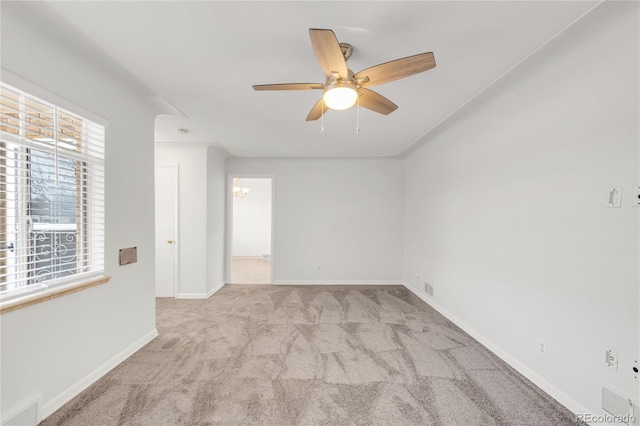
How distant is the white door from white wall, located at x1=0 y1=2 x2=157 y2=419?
1.58m

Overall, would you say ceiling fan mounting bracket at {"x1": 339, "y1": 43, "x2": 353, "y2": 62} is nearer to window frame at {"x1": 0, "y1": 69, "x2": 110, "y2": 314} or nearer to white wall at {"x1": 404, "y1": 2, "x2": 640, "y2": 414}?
white wall at {"x1": 404, "y1": 2, "x2": 640, "y2": 414}

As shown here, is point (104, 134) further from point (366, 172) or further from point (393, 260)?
point (393, 260)

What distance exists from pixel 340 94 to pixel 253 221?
681cm

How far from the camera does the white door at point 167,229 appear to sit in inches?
165

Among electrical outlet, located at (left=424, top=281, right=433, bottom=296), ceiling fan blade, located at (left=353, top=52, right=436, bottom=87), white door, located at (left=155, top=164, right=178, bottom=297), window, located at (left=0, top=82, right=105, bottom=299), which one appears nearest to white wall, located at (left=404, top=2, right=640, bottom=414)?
electrical outlet, located at (left=424, top=281, right=433, bottom=296)

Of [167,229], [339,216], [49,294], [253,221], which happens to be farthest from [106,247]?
[253,221]

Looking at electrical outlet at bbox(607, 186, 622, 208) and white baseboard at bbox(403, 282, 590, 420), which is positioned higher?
electrical outlet at bbox(607, 186, 622, 208)

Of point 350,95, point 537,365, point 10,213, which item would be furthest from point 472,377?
point 10,213

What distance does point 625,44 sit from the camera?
1.50 meters

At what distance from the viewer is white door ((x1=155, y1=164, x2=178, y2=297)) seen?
4.18m

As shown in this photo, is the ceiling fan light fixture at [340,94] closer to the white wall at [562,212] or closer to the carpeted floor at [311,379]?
the white wall at [562,212]

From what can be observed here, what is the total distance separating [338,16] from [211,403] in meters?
2.66

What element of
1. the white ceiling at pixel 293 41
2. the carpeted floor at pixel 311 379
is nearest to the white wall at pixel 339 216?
the carpeted floor at pixel 311 379

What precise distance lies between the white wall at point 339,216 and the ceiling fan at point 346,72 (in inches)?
125
